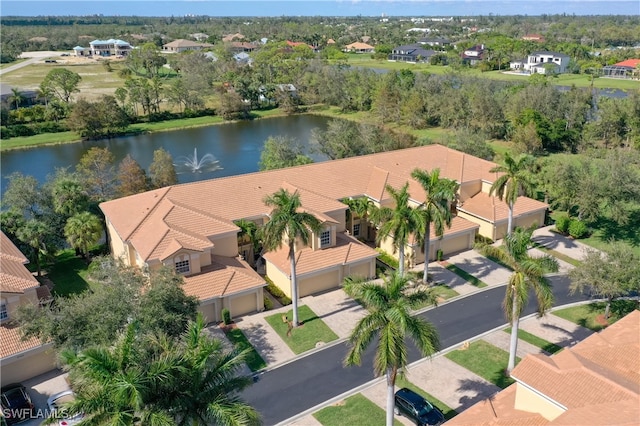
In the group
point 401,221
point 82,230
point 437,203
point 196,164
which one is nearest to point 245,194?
point 82,230

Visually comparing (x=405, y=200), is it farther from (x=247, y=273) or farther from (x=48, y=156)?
(x=48, y=156)

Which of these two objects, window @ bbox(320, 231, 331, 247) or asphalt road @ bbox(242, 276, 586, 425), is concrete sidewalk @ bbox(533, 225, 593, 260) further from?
window @ bbox(320, 231, 331, 247)

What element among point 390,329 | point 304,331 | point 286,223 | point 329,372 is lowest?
point 329,372

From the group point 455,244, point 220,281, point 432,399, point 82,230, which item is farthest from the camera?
point 455,244

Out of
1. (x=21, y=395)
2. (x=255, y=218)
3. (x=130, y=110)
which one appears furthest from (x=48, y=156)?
(x=21, y=395)

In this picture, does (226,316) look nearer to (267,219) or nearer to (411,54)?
(267,219)

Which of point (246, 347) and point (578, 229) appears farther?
point (578, 229)

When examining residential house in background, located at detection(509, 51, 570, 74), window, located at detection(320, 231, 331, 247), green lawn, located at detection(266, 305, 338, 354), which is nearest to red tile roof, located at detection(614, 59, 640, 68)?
residential house in background, located at detection(509, 51, 570, 74)
